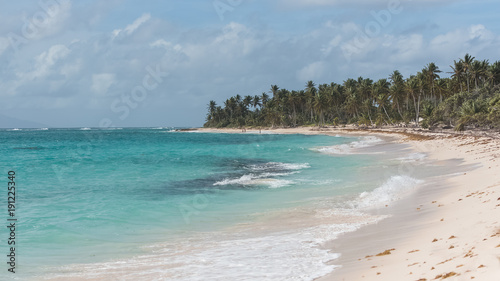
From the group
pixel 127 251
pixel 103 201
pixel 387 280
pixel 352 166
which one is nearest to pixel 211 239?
pixel 127 251

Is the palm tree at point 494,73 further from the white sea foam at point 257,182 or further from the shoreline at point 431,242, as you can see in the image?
the shoreline at point 431,242

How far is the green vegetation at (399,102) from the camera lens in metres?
63.0

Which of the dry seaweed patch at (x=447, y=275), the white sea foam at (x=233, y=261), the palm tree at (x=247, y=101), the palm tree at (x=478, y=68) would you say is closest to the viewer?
the dry seaweed patch at (x=447, y=275)

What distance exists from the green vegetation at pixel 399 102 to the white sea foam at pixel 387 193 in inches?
1280

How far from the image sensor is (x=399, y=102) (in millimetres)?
116562

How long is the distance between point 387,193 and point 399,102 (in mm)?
106878

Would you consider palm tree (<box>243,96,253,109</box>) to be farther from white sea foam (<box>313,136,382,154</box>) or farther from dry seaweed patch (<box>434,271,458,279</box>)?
dry seaweed patch (<box>434,271,458,279</box>)

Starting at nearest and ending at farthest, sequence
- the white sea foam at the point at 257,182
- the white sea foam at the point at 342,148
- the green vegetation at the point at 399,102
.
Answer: the white sea foam at the point at 257,182, the white sea foam at the point at 342,148, the green vegetation at the point at 399,102

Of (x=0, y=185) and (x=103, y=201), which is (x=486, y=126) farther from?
(x=0, y=185)

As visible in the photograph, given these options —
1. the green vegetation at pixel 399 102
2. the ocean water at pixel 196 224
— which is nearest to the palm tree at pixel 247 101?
the green vegetation at pixel 399 102

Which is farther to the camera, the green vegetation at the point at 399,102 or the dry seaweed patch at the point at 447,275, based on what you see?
the green vegetation at the point at 399,102

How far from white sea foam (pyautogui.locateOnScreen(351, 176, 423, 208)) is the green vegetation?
3251 centimetres

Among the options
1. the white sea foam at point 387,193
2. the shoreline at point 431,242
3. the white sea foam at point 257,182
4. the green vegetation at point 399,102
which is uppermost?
the green vegetation at point 399,102

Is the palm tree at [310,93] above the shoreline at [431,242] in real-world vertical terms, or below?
above
